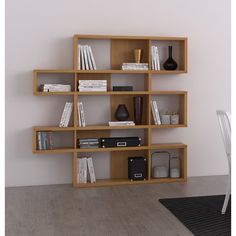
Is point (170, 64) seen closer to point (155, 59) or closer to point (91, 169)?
point (155, 59)

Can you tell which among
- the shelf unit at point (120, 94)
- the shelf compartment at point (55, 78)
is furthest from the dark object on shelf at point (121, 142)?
the shelf compartment at point (55, 78)

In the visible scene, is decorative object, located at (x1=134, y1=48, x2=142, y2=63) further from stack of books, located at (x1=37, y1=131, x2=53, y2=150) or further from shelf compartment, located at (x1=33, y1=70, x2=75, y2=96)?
stack of books, located at (x1=37, y1=131, x2=53, y2=150)

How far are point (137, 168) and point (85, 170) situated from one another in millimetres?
633

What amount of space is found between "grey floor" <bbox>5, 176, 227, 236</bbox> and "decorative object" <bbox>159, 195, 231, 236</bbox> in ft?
0.27

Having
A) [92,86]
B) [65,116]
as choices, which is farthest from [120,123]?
[65,116]

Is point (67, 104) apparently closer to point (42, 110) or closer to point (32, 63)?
point (42, 110)

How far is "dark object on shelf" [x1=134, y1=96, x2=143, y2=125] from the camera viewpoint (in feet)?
15.5

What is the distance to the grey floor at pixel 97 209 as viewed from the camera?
3079 millimetres

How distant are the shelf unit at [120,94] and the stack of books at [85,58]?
0.07 meters

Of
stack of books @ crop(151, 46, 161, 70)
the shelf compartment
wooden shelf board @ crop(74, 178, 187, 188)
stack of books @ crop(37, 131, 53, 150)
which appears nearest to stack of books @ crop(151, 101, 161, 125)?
stack of books @ crop(151, 46, 161, 70)

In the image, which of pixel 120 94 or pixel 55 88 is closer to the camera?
pixel 55 88

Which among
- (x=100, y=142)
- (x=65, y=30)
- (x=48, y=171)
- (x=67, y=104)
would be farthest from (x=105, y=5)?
(x=48, y=171)

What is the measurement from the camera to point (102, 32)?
4.75 meters

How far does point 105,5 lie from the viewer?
475 centimetres
